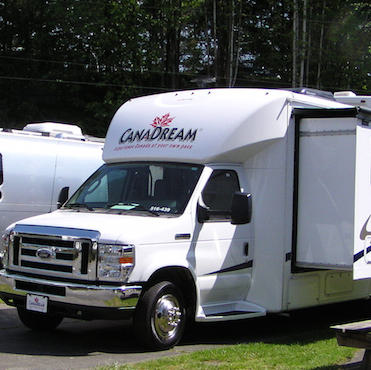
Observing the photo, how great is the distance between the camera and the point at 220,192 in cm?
835

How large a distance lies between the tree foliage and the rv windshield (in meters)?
18.6

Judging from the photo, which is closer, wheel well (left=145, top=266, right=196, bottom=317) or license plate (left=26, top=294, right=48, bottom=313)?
license plate (left=26, top=294, right=48, bottom=313)

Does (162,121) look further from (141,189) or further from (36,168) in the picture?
(36,168)

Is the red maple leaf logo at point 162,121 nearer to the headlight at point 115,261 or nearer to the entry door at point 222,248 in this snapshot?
the entry door at point 222,248

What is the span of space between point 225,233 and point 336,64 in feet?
76.1

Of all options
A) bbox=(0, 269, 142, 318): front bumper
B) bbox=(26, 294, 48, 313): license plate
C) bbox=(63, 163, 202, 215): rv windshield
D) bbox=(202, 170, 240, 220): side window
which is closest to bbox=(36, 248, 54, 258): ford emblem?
bbox=(0, 269, 142, 318): front bumper

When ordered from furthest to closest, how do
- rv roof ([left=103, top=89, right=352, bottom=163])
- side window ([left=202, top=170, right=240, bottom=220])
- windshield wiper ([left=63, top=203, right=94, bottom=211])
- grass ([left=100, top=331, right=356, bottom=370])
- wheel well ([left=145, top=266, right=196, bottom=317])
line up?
windshield wiper ([left=63, top=203, right=94, bottom=211])
rv roof ([left=103, top=89, right=352, bottom=163])
side window ([left=202, top=170, right=240, bottom=220])
wheel well ([left=145, top=266, right=196, bottom=317])
grass ([left=100, top=331, right=356, bottom=370])

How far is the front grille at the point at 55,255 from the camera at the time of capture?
733 centimetres

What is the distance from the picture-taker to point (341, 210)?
8.29m

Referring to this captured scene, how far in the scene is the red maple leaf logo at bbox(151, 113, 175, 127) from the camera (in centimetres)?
877

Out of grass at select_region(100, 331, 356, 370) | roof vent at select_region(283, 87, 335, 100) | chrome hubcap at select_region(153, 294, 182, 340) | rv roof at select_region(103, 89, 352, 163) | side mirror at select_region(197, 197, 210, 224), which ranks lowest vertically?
grass at select_region(100, 331, 356, 370)

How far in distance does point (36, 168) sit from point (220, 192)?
16.9 feet

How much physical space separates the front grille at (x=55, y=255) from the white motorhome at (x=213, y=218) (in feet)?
0.05

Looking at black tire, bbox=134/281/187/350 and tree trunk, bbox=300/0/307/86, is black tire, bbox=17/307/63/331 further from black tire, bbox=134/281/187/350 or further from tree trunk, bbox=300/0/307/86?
tree trunk, bbox=300/0/307/86
